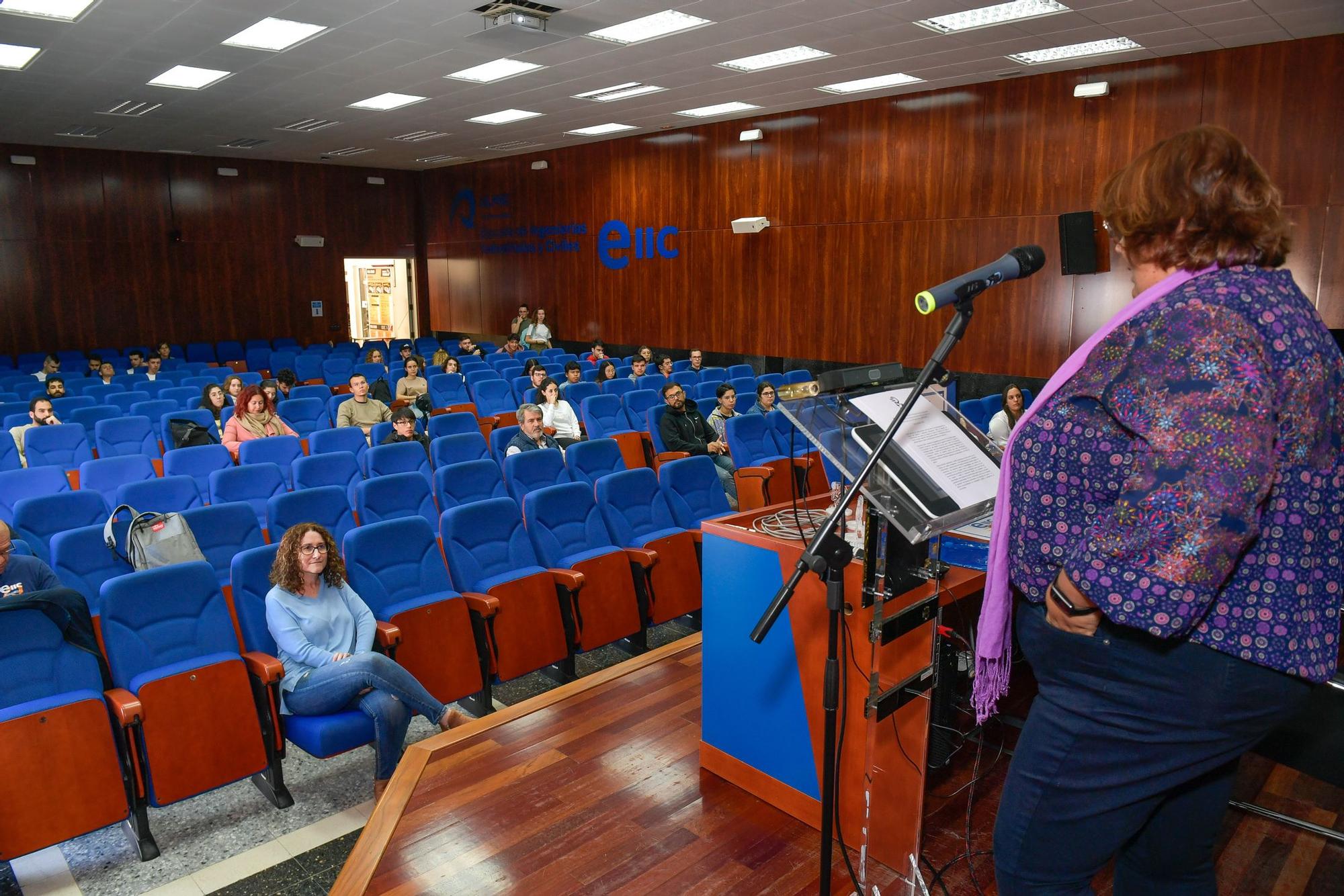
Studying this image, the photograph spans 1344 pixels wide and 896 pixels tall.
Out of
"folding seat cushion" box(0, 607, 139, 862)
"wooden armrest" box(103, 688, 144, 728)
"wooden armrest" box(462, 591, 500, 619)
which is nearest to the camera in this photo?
"folding seat cushion" box(0, 607, 139, 862)

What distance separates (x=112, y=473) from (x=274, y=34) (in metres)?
4.32

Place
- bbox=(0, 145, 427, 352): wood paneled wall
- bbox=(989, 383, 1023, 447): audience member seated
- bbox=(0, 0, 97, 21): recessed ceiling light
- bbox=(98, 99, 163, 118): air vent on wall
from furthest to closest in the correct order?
bbox=(0, 145, 427, 352): wood paneled wall < bbox=(98, 99, 163, 118): air vent on wall < bbox=(989, 383, 1023, 447): audience member seated < bbox=(0, 0, 97, 21): recessed ceiling light

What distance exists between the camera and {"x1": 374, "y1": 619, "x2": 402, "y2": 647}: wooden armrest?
3.60 metres

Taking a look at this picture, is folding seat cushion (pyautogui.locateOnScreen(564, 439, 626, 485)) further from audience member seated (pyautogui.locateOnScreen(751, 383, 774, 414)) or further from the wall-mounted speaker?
the wall-mounted speaker

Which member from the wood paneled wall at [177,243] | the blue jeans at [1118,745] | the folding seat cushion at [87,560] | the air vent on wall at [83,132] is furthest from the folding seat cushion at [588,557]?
the wood paneled wall at [177,243]

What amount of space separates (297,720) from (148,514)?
1.35 metres

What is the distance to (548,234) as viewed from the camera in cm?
1506

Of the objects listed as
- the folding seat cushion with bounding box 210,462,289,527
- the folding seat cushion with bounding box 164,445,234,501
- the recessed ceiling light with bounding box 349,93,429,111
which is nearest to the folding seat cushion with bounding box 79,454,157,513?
the folding seat cushion with bounding box 164,445,234,501

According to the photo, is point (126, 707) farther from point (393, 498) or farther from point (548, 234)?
point (548, 234)

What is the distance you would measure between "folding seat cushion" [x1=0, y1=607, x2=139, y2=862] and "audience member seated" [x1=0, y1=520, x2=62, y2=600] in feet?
0.89

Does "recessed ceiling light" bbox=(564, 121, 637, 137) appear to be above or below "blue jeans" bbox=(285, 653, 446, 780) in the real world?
above

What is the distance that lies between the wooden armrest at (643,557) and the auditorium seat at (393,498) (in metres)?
1.11

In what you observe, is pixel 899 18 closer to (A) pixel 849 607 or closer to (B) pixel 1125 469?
(A) pixel 849 607

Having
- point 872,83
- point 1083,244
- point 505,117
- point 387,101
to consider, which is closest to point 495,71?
point 387,101
